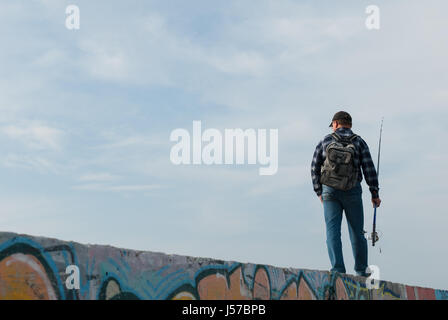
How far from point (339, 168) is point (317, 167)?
1.06 ft

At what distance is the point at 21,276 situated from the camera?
361 cm

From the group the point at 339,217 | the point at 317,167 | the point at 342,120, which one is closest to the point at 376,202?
the point at 339,217

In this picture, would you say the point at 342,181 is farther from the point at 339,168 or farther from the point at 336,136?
the point at 336,136

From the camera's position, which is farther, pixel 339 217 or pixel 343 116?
pixel 343 116

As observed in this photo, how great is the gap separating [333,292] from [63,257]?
3.14m

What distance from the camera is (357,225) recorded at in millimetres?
6684

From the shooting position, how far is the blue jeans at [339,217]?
6.55 m

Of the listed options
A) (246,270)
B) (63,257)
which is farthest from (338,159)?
(63,257)

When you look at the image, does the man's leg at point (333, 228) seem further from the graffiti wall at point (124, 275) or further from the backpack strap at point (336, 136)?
the graffiti wall at point (124, 275)

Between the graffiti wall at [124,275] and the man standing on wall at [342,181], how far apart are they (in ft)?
3.23

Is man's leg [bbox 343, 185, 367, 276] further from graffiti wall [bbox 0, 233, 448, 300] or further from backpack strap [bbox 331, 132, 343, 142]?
graffiti wall [bbox 0, 233, 448, 300]

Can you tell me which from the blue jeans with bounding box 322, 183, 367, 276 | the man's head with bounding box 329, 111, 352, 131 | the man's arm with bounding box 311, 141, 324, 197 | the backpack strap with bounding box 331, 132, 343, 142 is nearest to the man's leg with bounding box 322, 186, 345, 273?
the blue jeans with bounding box 322, 183, 367, 276

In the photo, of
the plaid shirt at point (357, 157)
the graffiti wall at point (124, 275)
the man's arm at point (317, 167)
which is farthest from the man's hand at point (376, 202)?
the graffiti wall at point (124, 275)
